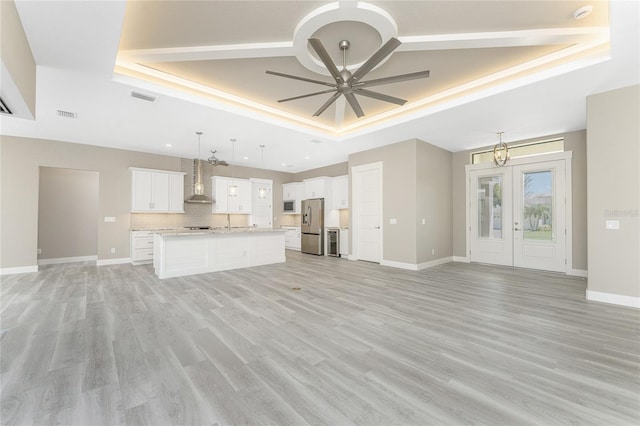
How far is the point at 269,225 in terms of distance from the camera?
9461 mm

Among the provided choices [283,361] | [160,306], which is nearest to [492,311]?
[283,361]

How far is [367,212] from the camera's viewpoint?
696 cm

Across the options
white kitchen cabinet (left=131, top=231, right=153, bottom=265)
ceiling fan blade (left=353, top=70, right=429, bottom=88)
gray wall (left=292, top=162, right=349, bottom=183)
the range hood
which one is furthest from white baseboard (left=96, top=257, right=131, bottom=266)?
ceiling fan blade (left=353, top=70, right=429, bottom=88)

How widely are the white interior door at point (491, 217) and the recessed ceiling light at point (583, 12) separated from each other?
4.10 metres

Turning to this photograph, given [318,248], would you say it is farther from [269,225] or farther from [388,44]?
[388,44]

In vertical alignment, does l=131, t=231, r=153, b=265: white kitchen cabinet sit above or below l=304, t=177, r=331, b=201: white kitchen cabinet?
below

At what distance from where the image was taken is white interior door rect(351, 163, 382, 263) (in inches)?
264

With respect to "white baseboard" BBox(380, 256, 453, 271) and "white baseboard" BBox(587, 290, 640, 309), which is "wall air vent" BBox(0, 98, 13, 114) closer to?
"white baseboard" BBox(380, 256, 453, 271)

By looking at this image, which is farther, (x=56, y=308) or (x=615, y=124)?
(x=615, y=124)

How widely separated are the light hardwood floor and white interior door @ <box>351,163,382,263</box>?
2674 millimetres

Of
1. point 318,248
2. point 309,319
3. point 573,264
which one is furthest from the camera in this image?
point 318,248

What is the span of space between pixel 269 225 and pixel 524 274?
7.30 metres

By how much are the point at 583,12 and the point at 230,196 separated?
807 cm

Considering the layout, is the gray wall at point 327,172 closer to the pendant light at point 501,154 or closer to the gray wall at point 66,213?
the pendant light at point 501,154
